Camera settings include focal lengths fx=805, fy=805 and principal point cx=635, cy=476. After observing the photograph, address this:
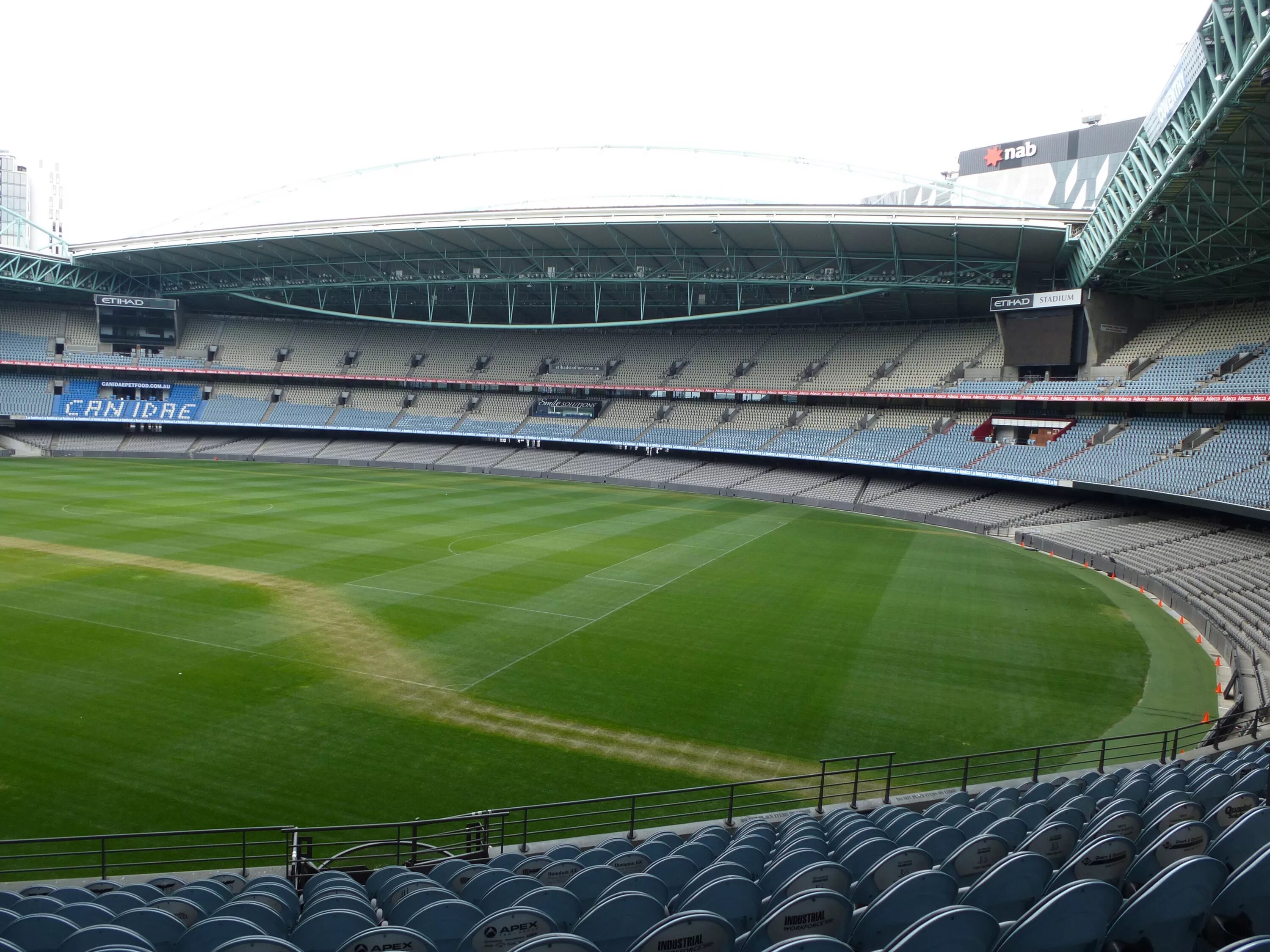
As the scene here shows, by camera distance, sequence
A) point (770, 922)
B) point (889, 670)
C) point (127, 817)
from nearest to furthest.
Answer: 1. point (770, 922)
2. point (127, 817)
3. point (889, 670)

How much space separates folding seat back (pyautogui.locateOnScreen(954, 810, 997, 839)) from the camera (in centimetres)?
770

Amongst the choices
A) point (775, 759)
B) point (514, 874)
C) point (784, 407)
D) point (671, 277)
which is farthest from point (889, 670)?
point (784, 407)

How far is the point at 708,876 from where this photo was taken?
6.31m

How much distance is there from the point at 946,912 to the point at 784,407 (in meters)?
58.9

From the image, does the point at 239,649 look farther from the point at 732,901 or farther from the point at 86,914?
the point at 732,901

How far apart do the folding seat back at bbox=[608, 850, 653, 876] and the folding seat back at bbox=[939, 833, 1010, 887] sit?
2.75 m

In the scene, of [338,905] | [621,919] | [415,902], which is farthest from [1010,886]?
[338,905]

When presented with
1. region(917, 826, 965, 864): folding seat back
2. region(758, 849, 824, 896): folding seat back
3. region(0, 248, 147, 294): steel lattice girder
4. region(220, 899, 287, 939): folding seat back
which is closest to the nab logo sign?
region(0, 248, 147, 294): steel lattice girder

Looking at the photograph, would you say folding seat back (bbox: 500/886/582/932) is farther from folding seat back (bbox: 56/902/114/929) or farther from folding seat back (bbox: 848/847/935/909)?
folding seat back (bbox: 56/902/114/929)

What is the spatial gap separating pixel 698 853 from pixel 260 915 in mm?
3874

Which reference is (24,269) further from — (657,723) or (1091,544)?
(1091,544)

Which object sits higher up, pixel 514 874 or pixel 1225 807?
pixel 1225 807

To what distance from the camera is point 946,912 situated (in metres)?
3.96

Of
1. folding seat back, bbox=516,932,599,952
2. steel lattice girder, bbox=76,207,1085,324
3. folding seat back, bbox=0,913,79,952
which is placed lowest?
folding seat back, bbox=0,913,79,952
